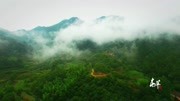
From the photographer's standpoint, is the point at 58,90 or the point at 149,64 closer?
the point at 58,90

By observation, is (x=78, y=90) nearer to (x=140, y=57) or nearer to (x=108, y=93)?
(x=108, y=93)

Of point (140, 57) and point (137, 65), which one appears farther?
point (140, 57)

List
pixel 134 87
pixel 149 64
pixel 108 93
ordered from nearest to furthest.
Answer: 1. pixel 108 93
2. pixel 134 87
3. pixel 149 64

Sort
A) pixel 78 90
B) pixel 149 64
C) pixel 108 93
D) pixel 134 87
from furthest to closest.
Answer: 1. pixel 149 64
2. pixel 134 87
3. pixel 78 90
4. pixel 108 93

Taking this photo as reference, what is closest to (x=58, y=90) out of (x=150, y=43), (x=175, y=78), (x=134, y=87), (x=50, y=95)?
(x=50, y=95)

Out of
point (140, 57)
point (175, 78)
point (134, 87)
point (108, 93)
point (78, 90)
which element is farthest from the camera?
point (140, 57)

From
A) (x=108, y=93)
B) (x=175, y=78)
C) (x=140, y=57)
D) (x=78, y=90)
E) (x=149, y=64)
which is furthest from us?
(x=140, y=57)

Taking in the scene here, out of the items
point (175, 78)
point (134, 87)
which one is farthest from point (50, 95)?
point (175, 78)

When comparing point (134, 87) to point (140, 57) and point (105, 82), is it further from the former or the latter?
point (140, 57)
